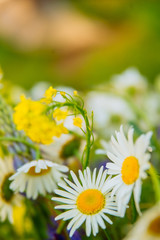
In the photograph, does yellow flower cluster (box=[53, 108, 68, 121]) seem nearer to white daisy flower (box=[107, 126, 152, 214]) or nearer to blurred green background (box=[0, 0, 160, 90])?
white daisy flower (box=[107, 126, 152, 214])

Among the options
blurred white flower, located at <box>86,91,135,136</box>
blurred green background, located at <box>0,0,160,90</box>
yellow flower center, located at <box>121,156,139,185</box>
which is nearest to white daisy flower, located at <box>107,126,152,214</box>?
yellow flower center, located at <box>121,156,139,185</box>

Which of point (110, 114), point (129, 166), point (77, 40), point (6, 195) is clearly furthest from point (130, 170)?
point (77, 40)

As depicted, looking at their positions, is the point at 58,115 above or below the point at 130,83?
below

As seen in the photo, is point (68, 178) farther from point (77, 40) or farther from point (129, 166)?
point (77, 40)

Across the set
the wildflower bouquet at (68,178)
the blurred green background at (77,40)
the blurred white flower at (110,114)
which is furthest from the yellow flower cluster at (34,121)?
the blurred green background at (77,40)

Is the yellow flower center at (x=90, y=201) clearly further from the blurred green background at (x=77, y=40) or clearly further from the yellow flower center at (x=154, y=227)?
the blurred green background at (x=77, y=40)

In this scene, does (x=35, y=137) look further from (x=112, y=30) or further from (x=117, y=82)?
(x=112, y=30)
